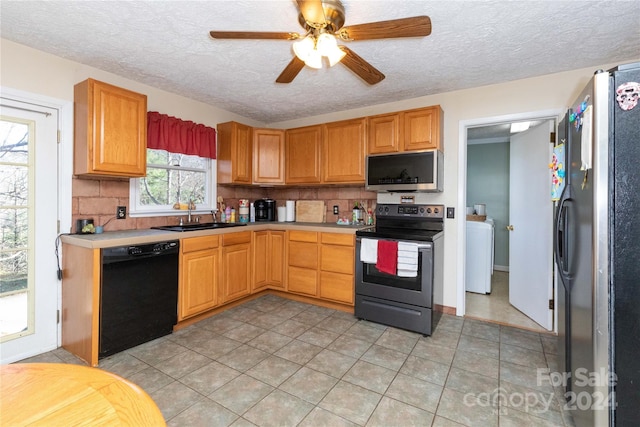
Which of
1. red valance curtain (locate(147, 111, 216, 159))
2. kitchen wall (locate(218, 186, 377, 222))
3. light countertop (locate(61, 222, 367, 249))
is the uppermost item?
red valance curtain (locate(147, 111, 216, 159))

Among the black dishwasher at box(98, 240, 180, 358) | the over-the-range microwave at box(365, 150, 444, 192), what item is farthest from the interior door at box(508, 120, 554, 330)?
the black dishwasher at box(98, 240, 180, 358)

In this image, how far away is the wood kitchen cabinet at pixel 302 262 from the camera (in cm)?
337

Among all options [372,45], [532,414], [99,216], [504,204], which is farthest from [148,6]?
[504,204]

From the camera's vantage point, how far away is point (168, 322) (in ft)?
8.52

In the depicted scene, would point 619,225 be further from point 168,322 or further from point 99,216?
point 99,216

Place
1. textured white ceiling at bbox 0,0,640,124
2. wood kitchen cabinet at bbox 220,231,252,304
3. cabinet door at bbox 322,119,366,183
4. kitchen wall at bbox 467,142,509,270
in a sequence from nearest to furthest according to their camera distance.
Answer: textured white ceiling at bbox 0,0,640,124
wood kitchen cabinet at bbox 220,231,252,304
cabinet door at bbox 322,119,366,183
kitchen wall at bbox 467,142,509,270

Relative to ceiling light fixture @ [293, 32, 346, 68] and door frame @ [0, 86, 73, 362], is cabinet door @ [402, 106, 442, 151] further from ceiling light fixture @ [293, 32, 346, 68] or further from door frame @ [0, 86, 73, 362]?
door frame @ [0, 86, 73, 362]

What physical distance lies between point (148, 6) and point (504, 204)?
5.51m

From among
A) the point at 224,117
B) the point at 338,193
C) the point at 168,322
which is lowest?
the point at 168,322

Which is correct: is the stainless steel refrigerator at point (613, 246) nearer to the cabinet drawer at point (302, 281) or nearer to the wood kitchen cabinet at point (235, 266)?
the cabinet drawer at point (302, 281)

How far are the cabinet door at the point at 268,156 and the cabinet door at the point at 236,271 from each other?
0.97 m

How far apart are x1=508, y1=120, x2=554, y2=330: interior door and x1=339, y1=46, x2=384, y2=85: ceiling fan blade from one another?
1.91 metres

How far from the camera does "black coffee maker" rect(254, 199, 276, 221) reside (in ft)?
13.4

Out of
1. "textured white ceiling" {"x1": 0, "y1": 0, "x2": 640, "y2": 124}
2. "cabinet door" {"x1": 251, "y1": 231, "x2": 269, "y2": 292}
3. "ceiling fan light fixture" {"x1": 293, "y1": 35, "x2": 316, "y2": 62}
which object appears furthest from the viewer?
"cabinet door" {"x1": 251, "y1": 231, "x2": 269, "y2": 292}
